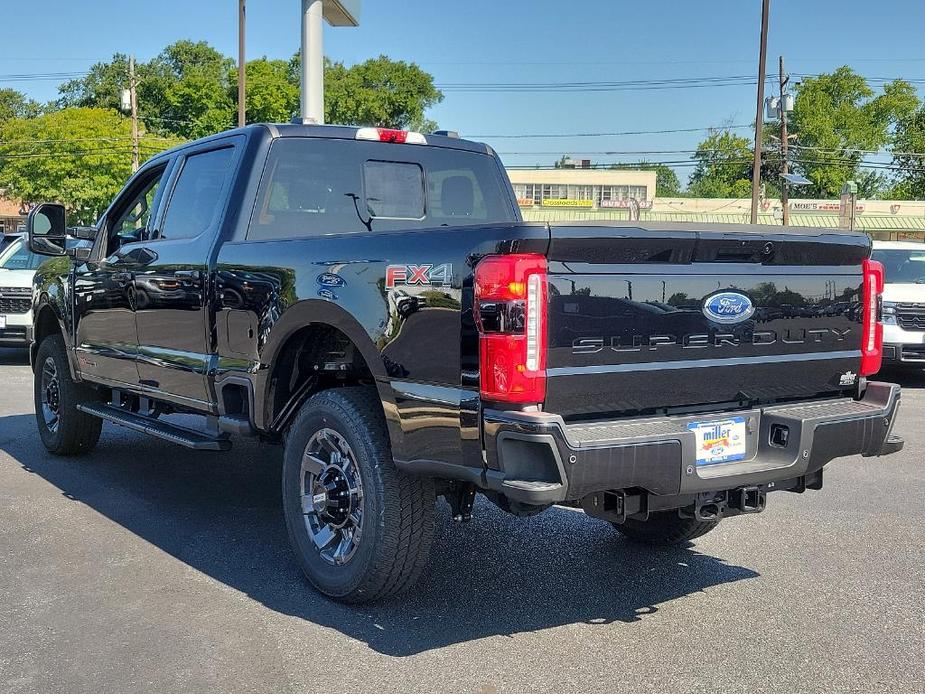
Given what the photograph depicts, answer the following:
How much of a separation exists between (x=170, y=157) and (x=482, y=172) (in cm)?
191

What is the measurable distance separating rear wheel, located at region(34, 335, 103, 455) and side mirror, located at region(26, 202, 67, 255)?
0.82 meters

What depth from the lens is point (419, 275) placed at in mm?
4023

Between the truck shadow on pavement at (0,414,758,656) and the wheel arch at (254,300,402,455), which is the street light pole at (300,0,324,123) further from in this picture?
the wheel arch at (254,300,402,455)

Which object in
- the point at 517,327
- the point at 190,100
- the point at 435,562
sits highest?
the point at 190,100

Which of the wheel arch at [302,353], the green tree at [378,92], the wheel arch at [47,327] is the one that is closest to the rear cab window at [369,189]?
the wheel arch at [302,353]

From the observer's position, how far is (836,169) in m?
87.6

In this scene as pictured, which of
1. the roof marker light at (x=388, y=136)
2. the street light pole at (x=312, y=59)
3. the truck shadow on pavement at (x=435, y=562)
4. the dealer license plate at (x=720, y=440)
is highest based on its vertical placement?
the street light pole at (x=312, y=59)

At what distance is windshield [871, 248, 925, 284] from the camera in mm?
13719

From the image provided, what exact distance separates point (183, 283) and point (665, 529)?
2877 millimetres

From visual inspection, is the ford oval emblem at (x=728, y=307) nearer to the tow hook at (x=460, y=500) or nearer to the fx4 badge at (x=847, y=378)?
the fx4 badge at (x=847, y=378)

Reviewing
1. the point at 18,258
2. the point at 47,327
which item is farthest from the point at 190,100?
the point at 47,327

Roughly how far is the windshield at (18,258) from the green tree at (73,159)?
43.9 metres

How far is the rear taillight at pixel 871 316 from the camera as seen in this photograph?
4.61 meters

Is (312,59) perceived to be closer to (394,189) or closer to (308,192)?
(394,189)
